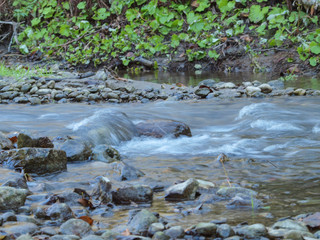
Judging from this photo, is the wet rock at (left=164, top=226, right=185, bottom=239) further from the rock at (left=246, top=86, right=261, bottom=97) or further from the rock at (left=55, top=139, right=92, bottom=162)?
the rock at (left=246, top=86, right=261, bottom=97)

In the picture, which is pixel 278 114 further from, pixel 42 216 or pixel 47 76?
pixel 47 76

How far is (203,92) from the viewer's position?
666cm

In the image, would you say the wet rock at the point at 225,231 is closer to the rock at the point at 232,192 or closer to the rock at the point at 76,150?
the rock at the point at 232,192

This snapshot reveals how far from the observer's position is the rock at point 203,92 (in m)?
6.65

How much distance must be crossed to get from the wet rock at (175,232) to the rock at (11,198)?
2.52ft

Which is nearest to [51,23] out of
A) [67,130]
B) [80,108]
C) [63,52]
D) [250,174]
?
[63,52]

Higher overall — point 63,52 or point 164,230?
point 63,52

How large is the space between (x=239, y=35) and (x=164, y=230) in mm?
9009

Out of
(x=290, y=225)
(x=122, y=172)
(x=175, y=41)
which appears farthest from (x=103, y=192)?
(x=175, y=41)

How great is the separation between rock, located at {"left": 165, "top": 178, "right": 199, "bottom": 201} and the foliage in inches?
281

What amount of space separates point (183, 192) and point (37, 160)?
1.04 m

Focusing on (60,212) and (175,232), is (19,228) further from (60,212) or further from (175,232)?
(175,232)

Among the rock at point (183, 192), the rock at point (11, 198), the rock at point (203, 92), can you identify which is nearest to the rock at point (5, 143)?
the rock at point (11, 198)

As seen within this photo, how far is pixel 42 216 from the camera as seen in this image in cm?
195
